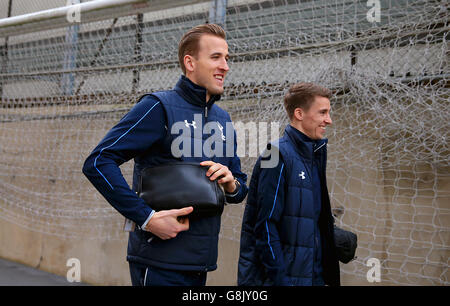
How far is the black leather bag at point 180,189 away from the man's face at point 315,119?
2.61ft

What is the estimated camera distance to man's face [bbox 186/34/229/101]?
169 centimetres

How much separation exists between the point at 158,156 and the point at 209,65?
0.44m

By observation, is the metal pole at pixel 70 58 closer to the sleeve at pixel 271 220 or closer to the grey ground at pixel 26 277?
the grey ground at pixel 26 277

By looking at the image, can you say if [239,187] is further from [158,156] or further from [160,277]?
[160,277]

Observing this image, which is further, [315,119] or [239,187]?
[315,119]

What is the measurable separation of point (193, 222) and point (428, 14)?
215cm

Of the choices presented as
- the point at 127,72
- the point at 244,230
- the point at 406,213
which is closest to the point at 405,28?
the point at 406,213

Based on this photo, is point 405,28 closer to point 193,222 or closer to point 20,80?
point 193,222

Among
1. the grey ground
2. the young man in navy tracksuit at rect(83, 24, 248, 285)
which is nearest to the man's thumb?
the young man in navy tracksuit at rect(83, 24, 248, 285)

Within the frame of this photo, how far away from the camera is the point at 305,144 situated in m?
2.04

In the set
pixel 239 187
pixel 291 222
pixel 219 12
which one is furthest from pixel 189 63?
pixel 219 12

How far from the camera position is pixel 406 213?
112 inches

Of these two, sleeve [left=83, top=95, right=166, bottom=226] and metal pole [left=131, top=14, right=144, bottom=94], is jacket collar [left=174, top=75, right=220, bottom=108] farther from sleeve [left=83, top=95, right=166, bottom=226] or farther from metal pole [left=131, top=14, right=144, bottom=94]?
metal pole [left=131, top=14, right=144, bottom=94]

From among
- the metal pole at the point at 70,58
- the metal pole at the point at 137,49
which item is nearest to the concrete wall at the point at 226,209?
the metal pole at the point at 70,58
